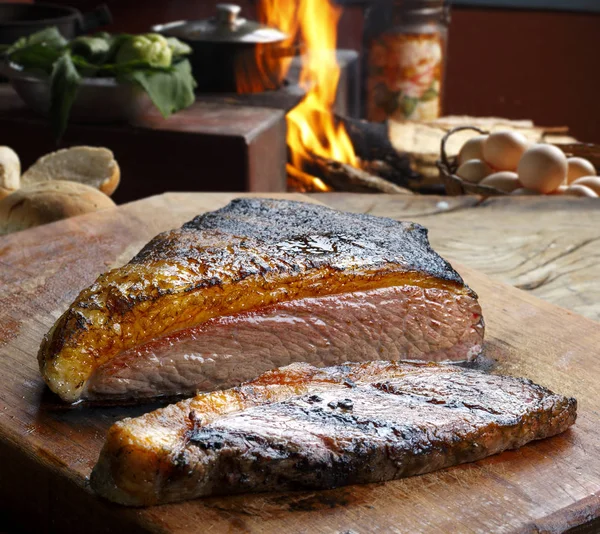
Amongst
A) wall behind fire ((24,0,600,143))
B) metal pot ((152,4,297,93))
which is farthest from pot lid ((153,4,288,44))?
wall behind fire ((24,0,600,143))

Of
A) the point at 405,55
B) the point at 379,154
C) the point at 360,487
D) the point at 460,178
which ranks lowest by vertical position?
the point at 379,154

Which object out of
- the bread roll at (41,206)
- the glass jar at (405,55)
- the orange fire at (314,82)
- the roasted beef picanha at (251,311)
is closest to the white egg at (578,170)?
the orange fire at (314,82)

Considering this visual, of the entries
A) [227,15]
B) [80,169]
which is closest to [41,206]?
[80,169]

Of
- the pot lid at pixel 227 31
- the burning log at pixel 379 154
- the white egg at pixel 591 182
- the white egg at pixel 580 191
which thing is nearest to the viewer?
the white egg at pixel 580 191

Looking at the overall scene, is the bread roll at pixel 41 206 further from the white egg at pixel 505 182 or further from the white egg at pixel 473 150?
the white egg at pixel 473 150

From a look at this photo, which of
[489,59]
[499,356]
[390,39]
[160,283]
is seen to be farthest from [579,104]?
[160,283]

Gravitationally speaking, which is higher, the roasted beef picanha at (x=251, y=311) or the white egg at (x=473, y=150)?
the roasted beef picanha at (x=251, y=311)

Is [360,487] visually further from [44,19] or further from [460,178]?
[44,19]
